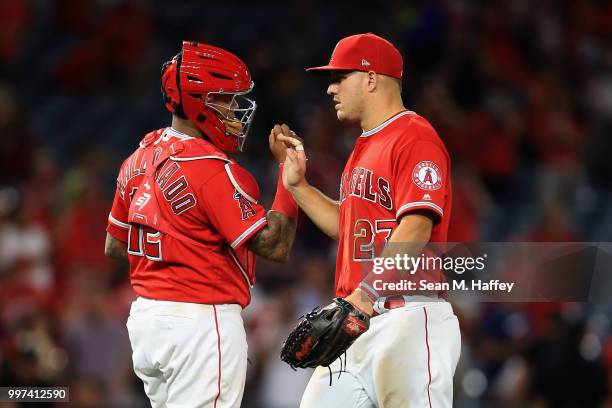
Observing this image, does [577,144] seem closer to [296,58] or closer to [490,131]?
[490,131]

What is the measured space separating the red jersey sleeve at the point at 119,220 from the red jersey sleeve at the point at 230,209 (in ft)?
2.05


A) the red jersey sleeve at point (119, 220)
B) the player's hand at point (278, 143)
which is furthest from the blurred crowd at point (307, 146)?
the player's hand at point (278, 143)

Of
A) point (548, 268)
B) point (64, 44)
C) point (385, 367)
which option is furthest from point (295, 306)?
point (64, 44)

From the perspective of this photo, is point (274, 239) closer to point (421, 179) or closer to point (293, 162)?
point (293, 162)

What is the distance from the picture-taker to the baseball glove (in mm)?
4938

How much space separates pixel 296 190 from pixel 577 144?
22.7 feet

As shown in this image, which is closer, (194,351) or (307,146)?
(194,351)

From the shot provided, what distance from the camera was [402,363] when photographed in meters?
5.14

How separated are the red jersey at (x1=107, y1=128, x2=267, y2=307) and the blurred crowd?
3130 millimetres

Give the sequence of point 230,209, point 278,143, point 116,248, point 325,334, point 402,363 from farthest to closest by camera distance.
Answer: point 116,248, point 278,143, point 230,209, point 402,363, point 325,334

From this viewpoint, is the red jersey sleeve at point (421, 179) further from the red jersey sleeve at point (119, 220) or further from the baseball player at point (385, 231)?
the red jersey sleeve at point (119, 220)

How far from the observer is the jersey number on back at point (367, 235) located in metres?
5.20

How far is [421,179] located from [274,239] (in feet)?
2.48

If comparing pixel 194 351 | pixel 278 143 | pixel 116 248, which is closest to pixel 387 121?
pixel 278 143
